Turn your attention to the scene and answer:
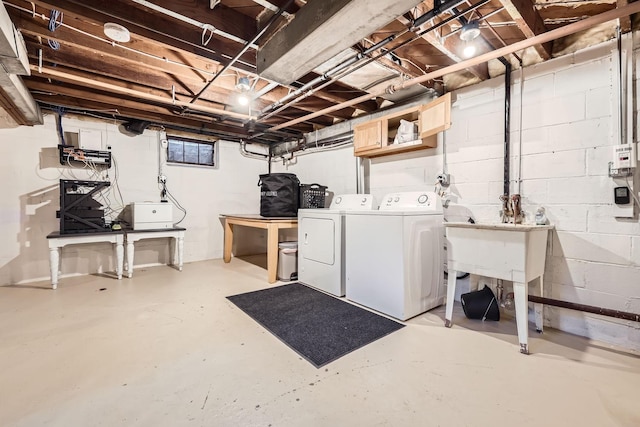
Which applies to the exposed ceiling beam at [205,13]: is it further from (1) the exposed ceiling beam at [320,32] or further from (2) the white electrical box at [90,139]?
(2) the white electrical box at [90,139]

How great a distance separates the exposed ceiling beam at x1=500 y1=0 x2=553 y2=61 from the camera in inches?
62.8

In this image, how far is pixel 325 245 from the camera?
290 centimetres

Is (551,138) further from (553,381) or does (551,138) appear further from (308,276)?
(308,276)

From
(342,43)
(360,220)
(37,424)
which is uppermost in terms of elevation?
(342,43)

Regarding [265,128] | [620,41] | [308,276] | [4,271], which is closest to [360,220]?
[308,276]

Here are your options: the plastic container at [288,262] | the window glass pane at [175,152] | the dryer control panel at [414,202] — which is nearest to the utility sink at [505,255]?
the dryer control panel at [414,202]

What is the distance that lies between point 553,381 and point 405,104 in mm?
2827

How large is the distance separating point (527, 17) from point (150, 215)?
4.27 metres

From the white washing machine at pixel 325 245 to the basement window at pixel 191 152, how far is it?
249 cm

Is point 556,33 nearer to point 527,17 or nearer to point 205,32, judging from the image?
point 527,17

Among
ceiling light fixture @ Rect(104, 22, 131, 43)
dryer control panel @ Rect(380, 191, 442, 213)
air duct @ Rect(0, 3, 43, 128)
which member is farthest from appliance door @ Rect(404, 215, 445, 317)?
air duct @ Rect(0, 3, 43, 128)

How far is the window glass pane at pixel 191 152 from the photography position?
14.9 feet

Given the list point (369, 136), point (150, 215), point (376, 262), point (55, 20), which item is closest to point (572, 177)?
point (376, 262)

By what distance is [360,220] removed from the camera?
2527 mm
